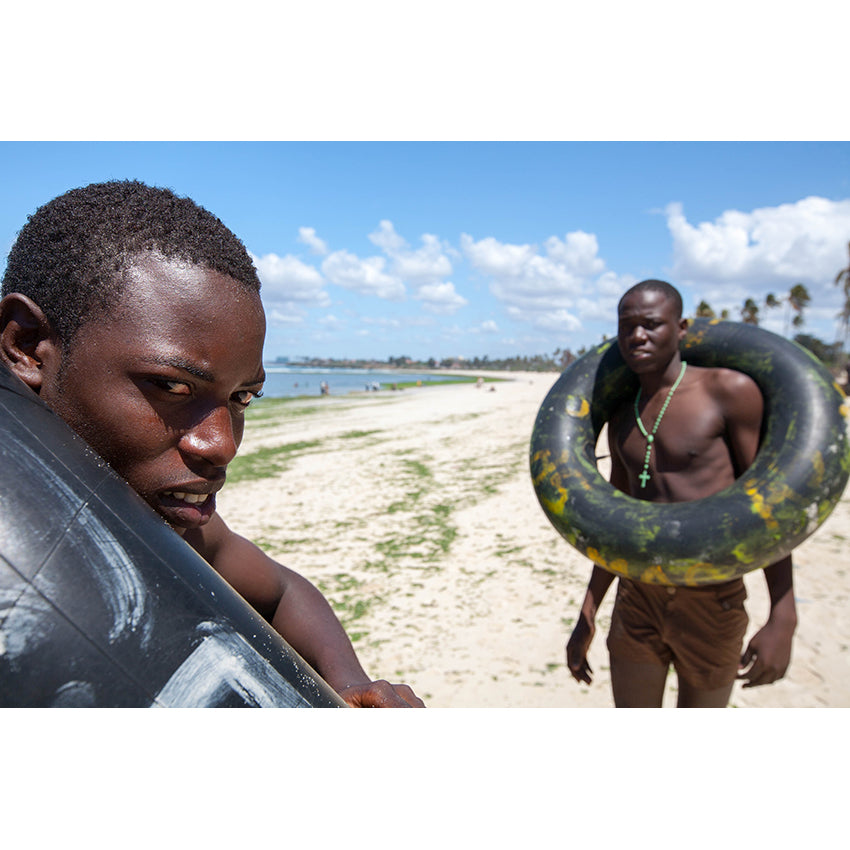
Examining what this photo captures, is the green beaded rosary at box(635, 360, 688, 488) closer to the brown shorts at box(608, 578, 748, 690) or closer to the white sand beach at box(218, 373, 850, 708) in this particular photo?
the brown shorts at box(608, 578, 748, 690)

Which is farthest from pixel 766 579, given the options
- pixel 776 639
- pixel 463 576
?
pixel 463 576

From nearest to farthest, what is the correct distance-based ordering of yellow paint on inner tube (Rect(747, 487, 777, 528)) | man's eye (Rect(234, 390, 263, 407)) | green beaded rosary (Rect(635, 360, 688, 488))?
man's eye (Rect(234, 390, 263, 407)) → yellow paint on inner tube (Rect(747, 487, 777, 528)) → green beaded rosary (Rect(635, 360, 688, 488))

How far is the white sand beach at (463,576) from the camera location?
175 inches

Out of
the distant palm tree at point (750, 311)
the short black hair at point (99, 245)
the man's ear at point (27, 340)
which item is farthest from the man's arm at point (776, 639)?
the distant palm tree at point (750, 311)

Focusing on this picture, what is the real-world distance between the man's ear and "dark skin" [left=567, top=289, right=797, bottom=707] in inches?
101

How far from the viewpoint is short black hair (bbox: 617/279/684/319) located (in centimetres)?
299

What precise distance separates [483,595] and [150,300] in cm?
542

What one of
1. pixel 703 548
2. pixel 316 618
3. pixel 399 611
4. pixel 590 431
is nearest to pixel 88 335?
pixel 316 618

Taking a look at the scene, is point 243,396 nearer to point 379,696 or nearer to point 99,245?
point 99,245

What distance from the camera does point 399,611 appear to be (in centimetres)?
568

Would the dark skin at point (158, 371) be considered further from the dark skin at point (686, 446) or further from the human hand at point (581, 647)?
the human hand at point (581, 647)

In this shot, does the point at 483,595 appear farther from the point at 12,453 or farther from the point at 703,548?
the point at 12,453

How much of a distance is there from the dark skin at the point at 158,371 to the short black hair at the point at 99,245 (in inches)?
0.9

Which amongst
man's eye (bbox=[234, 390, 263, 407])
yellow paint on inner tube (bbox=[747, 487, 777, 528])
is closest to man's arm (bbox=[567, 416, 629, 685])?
yellow paint on inner tube (bbox=[747, 487, 777, 528])
